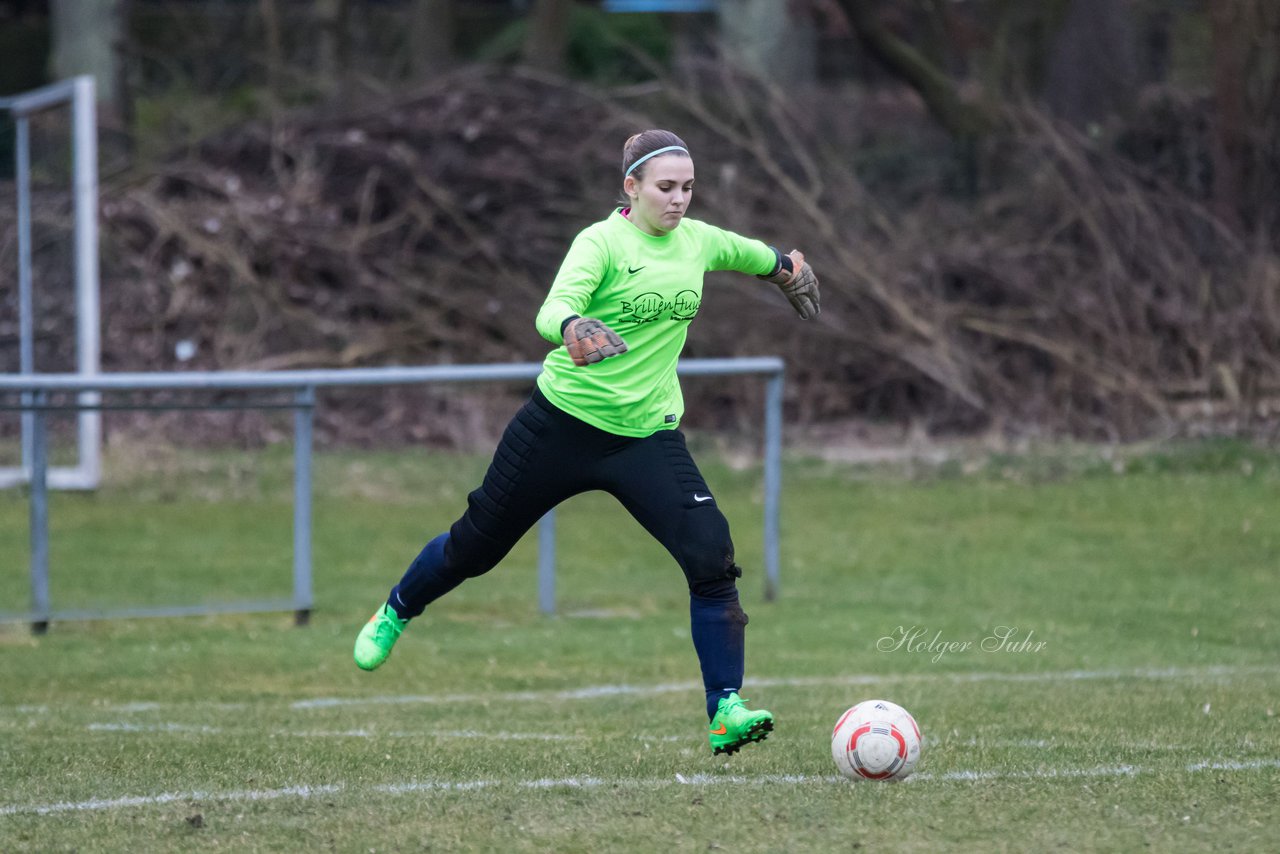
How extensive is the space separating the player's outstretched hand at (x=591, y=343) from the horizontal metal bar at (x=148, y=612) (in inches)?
198

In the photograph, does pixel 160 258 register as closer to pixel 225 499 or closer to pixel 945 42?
pixel 225 499

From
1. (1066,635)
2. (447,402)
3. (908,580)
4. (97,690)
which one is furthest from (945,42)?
(97,690)

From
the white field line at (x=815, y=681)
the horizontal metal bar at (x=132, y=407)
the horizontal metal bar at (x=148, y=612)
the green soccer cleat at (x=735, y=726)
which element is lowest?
the horizontal metal bar at (x=148, y=612)

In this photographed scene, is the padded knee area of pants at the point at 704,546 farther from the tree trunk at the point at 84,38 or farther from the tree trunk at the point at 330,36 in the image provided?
the tree trunk at the point at 84,38

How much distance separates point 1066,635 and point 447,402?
720 cm

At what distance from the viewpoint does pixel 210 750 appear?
237 inches

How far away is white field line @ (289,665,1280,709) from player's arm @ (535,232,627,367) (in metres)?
2.91

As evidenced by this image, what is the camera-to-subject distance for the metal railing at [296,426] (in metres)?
9.45

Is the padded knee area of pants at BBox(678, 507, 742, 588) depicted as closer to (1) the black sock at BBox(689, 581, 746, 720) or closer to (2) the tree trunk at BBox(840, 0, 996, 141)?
(1) the black sock at BBox(689, 581, 746, 720)

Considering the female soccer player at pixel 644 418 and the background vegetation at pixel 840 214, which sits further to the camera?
the background vegetation at pixel 840 214

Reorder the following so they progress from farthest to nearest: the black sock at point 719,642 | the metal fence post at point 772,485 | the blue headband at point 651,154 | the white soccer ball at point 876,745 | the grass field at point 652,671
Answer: the metal fence post at point 772,485 → the blue headband at point 651,154 → the black sock at point 719,642 → the white soccer ball at point 876,745 → the grass field at point 652,671

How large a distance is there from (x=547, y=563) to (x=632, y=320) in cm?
477

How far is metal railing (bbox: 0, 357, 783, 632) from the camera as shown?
945 cm

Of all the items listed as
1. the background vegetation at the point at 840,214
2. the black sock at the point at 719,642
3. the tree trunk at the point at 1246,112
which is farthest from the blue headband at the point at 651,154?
the tree trunk at the point at 1246,112
